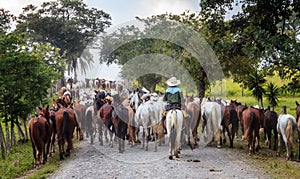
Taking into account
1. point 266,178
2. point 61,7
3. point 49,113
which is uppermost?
point 61,7

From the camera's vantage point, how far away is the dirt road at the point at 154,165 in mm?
10195

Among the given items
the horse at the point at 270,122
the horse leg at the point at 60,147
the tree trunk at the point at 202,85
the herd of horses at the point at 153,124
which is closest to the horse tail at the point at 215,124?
the herd of horses at the point at 153,124

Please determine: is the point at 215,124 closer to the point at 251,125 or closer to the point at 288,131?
the point at 251,125

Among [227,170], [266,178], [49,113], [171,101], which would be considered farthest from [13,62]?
[266,178]

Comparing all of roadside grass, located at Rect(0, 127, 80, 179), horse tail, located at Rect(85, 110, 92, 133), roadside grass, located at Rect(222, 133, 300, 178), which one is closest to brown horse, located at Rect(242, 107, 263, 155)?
roadside grass, located at Rect(222, 133, 300, 178)

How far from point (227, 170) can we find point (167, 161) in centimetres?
190

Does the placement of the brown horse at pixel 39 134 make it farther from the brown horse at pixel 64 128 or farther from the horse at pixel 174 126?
the horse at pixel 174 126

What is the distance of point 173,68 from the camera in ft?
83.5

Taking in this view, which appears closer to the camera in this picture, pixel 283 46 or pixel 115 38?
pixel 283 46

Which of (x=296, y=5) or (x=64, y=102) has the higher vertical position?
(x=296, y=5)

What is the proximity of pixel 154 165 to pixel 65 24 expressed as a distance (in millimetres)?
34009

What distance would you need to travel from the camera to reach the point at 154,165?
36.7 ft

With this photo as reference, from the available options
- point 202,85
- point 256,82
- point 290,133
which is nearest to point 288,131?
point 290,133

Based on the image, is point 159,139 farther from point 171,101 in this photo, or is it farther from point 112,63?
point 112,63
